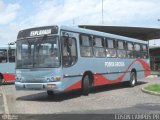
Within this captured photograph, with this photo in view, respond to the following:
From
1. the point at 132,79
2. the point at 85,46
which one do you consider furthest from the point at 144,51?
the point at 85,46

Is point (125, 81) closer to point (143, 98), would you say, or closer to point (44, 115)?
point (143, 98)

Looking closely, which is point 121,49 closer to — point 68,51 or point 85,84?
point 85,84

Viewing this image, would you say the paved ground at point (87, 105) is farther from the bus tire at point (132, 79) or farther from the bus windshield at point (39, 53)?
the bus tire at point (132, 79)

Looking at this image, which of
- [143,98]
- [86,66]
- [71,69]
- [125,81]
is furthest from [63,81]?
[125,81]

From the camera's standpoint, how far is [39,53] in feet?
54.1

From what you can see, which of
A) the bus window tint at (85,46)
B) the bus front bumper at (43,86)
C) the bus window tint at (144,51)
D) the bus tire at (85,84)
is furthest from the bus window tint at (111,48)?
the bus front bumper at (43,86)

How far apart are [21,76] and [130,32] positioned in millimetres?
32530

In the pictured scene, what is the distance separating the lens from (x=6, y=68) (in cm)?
2923

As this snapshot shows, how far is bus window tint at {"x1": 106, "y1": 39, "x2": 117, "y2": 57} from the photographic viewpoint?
2091 centimetres

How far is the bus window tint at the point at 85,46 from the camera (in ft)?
59.5

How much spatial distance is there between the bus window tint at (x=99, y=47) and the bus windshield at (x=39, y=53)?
3542 millimetres

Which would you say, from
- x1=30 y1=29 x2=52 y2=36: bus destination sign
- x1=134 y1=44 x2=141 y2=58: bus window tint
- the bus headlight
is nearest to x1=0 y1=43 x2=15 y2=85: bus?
x1=134 y1=44 x2=141 y2=58: bus window tint

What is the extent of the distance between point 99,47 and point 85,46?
1618mm

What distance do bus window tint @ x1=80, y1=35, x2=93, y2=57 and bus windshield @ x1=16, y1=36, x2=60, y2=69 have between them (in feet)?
6.76
